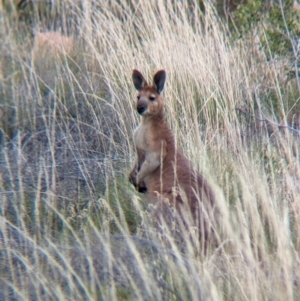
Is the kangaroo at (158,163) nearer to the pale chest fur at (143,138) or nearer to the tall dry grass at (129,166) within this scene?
the pale chest fur at (143,138)

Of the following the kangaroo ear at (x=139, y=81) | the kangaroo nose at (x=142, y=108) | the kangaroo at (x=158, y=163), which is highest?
the kangaroo ear at (x=139, y=81)

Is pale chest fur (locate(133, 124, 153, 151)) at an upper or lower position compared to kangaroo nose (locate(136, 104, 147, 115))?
lower

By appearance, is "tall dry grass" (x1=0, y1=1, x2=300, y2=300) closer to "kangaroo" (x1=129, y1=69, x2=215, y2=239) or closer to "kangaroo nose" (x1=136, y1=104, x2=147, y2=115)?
"kangaroo" (x1=129, y1=69, x2=215, y2=239)

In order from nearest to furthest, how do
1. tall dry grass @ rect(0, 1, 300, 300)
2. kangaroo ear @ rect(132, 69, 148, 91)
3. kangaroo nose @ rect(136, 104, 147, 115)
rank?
tall dry grass @ rect(0, 1, 300, 300) < kangaroo nose @ rect(136, 104, 147, 115) < kangaroo ear @ rect(132, 69, 148, 91)

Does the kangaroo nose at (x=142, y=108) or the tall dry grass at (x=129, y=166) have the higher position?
the kangaroo nose at (x=142, y=108)

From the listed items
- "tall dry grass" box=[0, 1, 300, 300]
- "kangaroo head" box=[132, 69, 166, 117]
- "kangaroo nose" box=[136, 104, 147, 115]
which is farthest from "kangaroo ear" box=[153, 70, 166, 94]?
"tall dry grass" box=[0, 1, 300, 300]

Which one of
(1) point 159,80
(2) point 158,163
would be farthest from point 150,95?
(2) point 158,163

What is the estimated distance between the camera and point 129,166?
4984mm

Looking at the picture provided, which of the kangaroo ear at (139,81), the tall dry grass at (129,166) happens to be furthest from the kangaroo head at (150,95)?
the tall dry grass at (129,166)

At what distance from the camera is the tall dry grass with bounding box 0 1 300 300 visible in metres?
3.06

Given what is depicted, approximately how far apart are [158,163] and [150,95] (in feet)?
1.56

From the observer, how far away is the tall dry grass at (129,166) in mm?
3064

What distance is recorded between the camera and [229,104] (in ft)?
17.6

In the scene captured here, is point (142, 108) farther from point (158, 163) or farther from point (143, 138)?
point (158, 163)
